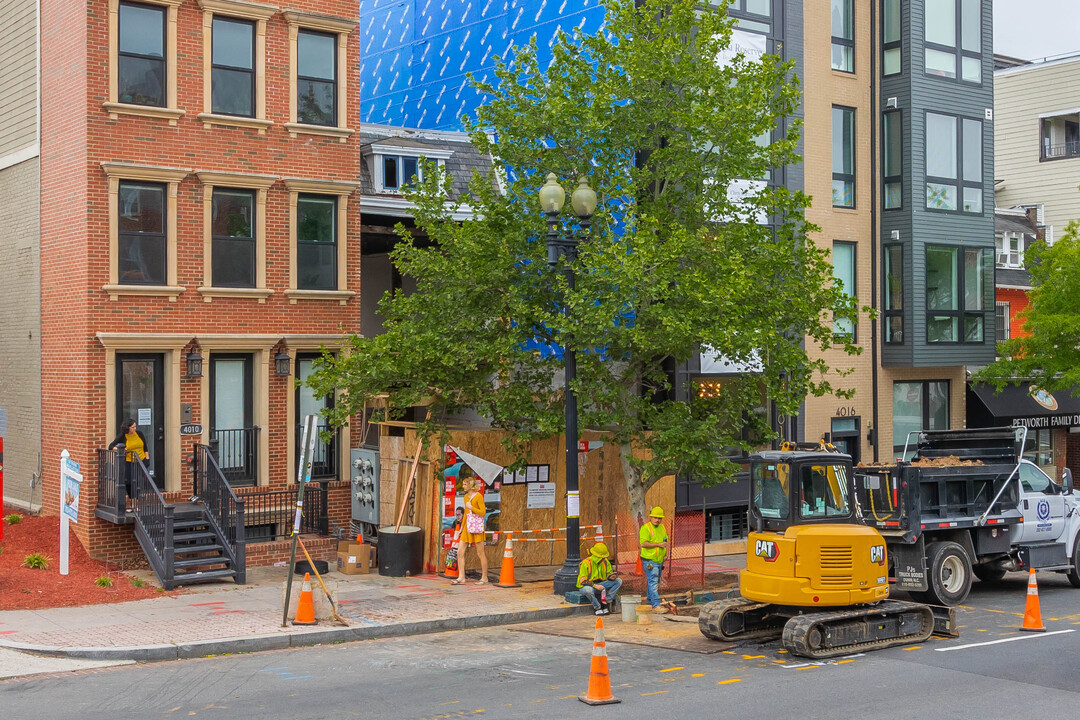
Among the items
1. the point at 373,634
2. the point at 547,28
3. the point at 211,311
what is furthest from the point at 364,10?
the point at 373,634

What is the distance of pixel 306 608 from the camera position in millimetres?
15594

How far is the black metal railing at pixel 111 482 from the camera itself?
62.5ft

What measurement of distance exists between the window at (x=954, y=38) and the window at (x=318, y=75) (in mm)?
14935

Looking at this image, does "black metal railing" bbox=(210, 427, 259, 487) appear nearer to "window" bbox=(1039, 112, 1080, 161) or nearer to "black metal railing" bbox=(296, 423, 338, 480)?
"black metal railing" bbox=(296, 423, 338, 480)

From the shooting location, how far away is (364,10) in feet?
121

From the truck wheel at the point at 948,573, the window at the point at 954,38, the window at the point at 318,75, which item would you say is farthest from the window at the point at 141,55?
the window at the point at 954,38

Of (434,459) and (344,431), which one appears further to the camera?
(344,431)

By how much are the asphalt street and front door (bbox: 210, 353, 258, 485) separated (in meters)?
7.17

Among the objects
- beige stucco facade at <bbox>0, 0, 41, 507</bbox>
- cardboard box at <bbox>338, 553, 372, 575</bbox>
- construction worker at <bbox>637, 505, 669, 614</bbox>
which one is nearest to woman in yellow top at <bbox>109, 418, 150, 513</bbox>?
beige stucco facade at <bbox>0, 0, 41, 507</bbox>

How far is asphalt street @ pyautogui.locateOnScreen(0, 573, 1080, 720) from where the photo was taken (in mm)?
11453

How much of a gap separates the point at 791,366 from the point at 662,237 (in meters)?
3.16

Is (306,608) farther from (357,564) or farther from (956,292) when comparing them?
(956,292)

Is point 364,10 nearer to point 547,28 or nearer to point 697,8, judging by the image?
point 547,28

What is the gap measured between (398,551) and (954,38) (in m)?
19.8
